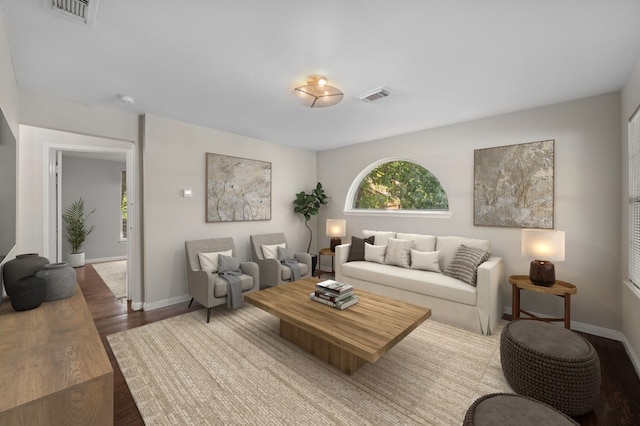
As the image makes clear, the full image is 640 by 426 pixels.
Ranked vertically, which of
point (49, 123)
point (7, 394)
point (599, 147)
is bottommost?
point (7, 394)

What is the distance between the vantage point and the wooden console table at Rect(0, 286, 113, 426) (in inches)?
36.5

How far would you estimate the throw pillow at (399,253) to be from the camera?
3.88 m

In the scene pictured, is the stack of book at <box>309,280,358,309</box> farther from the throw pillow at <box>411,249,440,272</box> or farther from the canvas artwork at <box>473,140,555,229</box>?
the canvas artwork at <box>473,140,555,229</box>

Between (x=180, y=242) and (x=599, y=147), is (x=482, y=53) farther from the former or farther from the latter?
(x=180, y=242)

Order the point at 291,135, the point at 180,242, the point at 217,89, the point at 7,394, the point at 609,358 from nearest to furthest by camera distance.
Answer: the point at 7,394
the point at 609,358
the point at 217,89
the point at 180,242
the point at 291,135

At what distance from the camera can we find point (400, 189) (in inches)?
189

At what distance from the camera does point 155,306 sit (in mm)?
3592

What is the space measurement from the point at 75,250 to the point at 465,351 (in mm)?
7633

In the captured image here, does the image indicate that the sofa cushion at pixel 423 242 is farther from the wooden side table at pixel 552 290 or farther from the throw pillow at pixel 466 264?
the wooden side table at pixel 552 290

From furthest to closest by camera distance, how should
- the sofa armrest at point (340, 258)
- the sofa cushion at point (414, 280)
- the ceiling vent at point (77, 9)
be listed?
the sofa armrest at point (340, 258) < the sofa cushion at point (414, 280) < the ceiling vent at point (77, 9)

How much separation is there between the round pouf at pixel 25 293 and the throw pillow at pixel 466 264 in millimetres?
3808

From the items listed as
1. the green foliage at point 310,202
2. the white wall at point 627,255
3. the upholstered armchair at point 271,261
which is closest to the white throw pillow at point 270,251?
the upholstered armchair at point 271,261

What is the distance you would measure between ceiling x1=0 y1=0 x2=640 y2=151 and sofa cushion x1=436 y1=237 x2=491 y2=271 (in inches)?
65.6

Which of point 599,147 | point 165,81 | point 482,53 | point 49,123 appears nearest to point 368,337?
point 482,53
